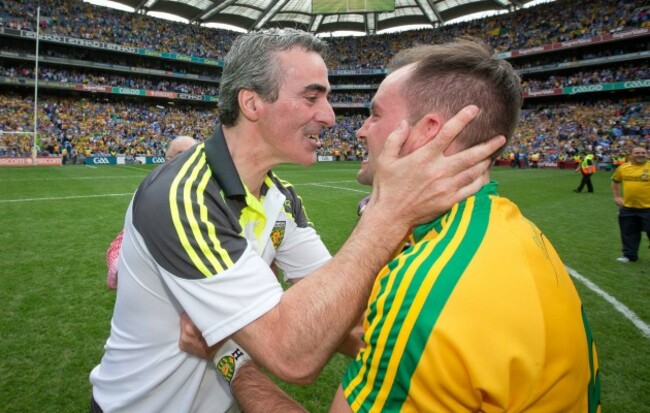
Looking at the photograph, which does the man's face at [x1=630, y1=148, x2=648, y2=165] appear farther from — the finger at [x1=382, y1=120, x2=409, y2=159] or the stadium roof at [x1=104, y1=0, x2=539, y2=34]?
the stadium roof at [x1=104, y1=0, x2=539, y2=34]

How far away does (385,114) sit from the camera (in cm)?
173

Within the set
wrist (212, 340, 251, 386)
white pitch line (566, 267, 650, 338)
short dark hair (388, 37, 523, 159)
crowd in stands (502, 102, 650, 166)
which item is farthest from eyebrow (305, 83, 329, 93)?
crowd in stands (502, 102, 650, 166)

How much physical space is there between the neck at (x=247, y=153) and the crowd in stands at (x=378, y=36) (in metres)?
42.6

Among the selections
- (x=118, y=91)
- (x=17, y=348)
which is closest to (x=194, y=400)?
(x=17, y=348)

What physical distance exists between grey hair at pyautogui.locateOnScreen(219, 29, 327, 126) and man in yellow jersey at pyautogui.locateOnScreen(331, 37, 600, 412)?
3.96ft

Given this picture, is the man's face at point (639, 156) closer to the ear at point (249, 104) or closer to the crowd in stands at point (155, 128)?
the ear at point (249, 104)

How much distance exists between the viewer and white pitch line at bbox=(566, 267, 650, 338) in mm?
5246

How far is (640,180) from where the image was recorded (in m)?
8.52

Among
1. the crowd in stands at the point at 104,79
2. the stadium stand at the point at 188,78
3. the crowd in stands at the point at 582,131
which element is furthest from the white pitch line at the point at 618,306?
the crowd in stands at the point at 104,79

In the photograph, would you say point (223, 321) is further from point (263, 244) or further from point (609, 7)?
point (609, 7)

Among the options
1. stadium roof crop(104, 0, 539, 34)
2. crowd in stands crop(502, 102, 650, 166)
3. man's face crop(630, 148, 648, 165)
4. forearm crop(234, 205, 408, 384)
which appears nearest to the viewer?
forearm crop(234, 205, 408, 384)

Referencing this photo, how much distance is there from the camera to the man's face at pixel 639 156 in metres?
8.66

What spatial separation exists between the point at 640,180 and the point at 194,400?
9856 mm

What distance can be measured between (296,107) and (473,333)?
152cm
